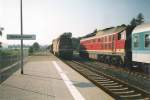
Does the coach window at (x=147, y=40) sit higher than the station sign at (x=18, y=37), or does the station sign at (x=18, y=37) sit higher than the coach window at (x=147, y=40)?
the station sign at (x=18, y=37)

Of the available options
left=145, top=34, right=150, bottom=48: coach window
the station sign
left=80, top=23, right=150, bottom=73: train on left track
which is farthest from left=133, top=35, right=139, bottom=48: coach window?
the station sign

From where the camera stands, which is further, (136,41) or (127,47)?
(127,47)

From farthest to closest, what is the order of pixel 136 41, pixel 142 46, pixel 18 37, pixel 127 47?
pixel 127 47, pixel 136 41, pixel 18 37, pixel 142 46

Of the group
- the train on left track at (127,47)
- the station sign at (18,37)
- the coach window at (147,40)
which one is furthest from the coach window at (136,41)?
the station sign at (18,37)

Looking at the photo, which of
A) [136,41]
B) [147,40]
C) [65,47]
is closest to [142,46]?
[147,40]

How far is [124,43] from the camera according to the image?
23703 mm

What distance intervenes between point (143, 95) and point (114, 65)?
55.3 ft

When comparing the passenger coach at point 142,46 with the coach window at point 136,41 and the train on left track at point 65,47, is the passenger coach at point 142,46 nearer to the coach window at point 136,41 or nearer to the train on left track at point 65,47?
the coach window at point 136,41

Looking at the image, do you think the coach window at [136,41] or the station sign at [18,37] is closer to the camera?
the station sign at [18,37]

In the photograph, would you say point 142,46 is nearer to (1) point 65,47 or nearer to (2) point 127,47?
(2) point 127,47

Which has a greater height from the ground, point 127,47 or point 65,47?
point 65,47

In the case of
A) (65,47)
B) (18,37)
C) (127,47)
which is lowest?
(127,47)

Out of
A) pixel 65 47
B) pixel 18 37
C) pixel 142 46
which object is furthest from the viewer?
pixel 65 47

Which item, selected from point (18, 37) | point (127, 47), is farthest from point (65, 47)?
point (18, 37)
